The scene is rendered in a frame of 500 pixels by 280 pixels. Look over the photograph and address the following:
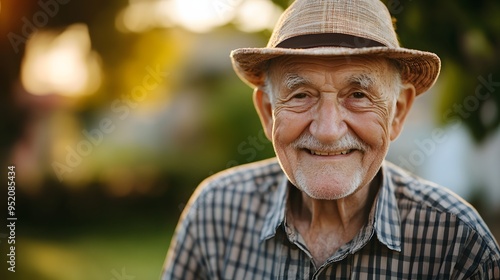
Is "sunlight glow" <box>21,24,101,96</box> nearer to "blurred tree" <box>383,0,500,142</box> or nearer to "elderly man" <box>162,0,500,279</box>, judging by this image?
"elderly man" <box>162,0,500,279</box>

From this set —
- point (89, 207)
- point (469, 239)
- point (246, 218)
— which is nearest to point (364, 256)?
point (469, 239)

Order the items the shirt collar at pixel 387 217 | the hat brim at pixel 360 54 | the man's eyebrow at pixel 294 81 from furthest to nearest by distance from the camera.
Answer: the shirt collar at pixel 387 217, the man's eyebrow at pixel 294 81, the hat brim at pixel 360 54

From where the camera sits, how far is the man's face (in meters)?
1.71

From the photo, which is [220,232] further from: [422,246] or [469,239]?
A: [469,239]

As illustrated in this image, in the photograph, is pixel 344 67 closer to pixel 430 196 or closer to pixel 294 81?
pixel 294 81

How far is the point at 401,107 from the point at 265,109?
49 centimetres

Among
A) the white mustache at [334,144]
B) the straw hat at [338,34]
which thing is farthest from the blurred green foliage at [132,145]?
the white mustache at [334,144]

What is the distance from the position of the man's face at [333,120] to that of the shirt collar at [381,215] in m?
0.18

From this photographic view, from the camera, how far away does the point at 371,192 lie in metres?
2.04

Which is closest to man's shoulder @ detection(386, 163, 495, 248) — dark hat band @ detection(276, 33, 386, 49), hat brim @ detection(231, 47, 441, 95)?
hat brim @ detection(231, 47, 441, 95)

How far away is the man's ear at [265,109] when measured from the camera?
2.02 meters

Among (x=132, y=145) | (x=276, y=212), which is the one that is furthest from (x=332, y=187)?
(x=132, y=145)

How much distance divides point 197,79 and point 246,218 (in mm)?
2555

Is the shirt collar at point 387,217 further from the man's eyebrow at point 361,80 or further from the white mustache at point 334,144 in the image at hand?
the man's eyebrow at point 361,80
